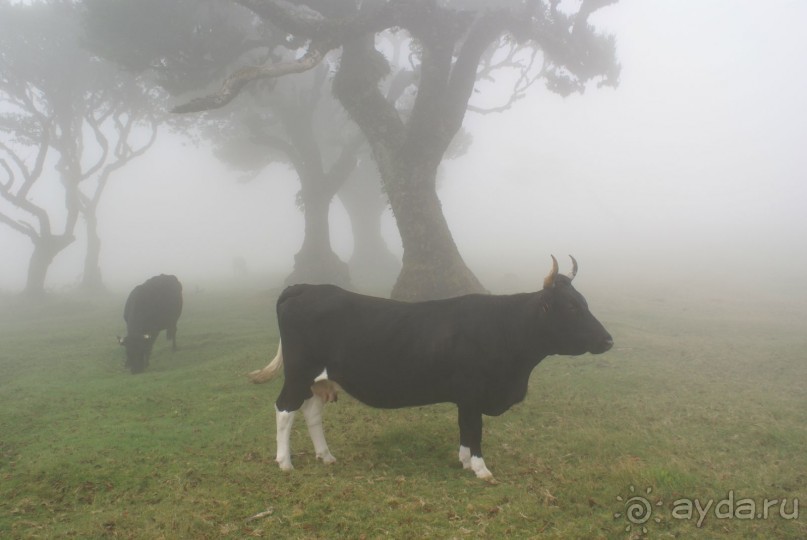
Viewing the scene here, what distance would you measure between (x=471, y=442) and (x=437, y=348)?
113 centimetres

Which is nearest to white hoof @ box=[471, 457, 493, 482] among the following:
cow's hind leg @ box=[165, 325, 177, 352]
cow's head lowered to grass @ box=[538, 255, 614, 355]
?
cow's head lowered to grass @ box=[538, 255, 614, 355]

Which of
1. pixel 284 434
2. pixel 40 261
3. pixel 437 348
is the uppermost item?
pixel 437 348

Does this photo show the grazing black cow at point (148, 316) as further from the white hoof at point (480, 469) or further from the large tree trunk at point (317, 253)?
the large tree trunk at point (317, 253)

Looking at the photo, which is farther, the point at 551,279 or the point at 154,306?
the point at 154,306

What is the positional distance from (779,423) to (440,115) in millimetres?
12666

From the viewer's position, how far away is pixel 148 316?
1452 cm

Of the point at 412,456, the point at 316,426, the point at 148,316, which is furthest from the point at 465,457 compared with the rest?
the point at 148,316

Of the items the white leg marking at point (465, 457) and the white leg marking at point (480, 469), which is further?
the white leg marking at point (465, 457)

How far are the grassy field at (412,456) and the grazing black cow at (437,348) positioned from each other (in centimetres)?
80

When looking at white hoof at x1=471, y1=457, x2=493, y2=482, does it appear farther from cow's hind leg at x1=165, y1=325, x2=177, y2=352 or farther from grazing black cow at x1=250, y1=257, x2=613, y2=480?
cow's hind leg at x1=165, y1=325, x2=177, y2=352

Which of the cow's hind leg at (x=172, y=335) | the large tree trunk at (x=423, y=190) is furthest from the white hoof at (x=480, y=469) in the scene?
the large tree trunk at (x=423, y=190)

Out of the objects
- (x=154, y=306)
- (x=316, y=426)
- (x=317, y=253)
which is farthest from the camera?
(x=317, y=253)

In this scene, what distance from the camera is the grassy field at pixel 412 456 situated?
5.44m

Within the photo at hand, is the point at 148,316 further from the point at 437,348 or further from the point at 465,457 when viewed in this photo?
the point at 465,457
